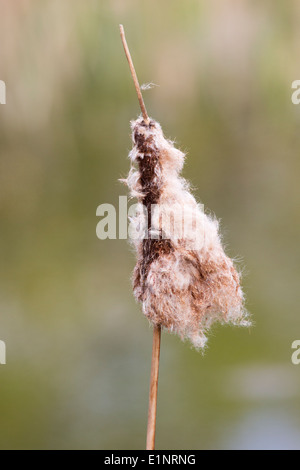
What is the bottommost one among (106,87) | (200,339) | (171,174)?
(200,339)

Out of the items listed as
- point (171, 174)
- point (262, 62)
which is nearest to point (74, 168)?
point (262, 62)

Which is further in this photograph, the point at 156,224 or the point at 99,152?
the point at 99,152

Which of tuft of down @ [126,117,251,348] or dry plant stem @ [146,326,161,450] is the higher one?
tuft of down @ [126,117,251,348]

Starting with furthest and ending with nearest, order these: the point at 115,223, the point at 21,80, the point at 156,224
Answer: the point at 21,80 → the point at 115,223 → the point at 156,224

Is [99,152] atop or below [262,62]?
below

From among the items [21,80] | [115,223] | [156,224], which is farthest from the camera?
[21,80]

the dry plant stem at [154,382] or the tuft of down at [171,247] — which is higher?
the tuft of down at [171,247]

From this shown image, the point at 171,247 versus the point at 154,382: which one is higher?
the point at 171,247

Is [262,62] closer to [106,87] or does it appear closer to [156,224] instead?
[106,87]
